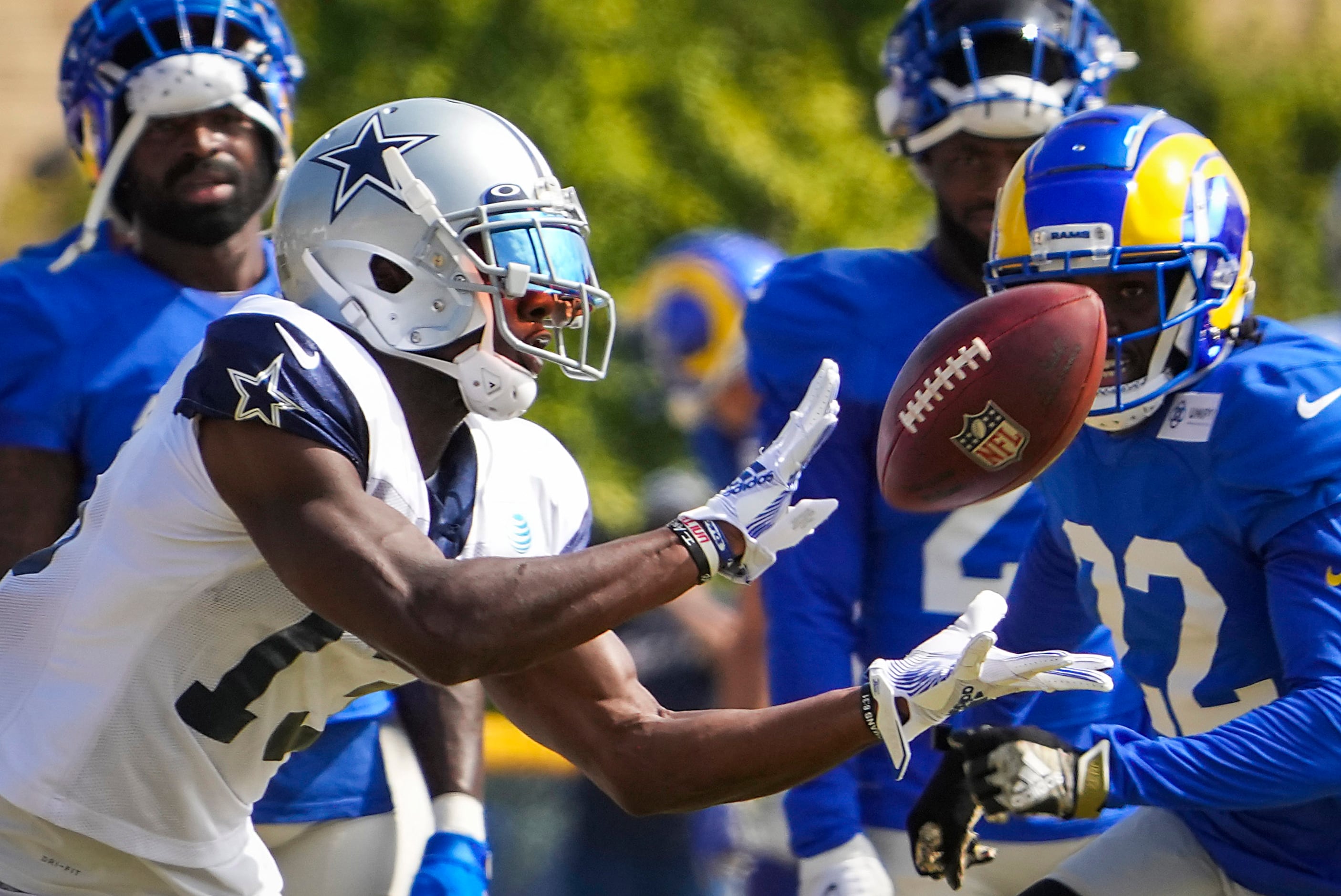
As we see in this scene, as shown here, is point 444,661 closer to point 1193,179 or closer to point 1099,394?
point 1099,394

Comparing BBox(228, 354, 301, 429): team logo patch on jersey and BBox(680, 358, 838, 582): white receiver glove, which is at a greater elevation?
BBox(228, 354, 301, 429): team logo patch on jersey

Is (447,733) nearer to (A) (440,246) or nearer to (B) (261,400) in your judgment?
(A) (440,246)

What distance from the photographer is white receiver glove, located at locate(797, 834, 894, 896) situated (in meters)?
3.42

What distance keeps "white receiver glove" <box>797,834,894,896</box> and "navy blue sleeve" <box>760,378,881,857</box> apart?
6.3 inches

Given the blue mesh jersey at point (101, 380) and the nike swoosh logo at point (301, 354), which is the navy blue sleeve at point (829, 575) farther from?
the nike swoosh logo at point (301, 354)

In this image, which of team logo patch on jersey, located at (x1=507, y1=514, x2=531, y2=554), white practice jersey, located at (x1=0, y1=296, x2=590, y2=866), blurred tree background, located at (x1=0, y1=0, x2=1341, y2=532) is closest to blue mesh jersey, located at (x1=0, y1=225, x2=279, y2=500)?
white practice jersey, located at (x1=0, y1=296, x2=590, y2=866)

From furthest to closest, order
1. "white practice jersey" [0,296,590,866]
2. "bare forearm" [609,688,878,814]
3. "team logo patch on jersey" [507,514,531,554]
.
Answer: "team logo patch on jersey" [507,514,531,554] → "bare forearm" [609,688,878,814] → "white practice jersey" [0,296,590,866]

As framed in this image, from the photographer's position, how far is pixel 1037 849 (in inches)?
139

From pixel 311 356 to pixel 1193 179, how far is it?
1473 millimetres

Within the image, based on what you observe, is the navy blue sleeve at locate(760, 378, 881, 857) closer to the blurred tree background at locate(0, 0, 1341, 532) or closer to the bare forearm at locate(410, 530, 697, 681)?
the bare forearm at locate(410, 530, 697, 681)

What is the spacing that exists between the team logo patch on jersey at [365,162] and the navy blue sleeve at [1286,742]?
1.32 meters

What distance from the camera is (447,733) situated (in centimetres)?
345

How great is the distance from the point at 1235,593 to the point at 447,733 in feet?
4.61

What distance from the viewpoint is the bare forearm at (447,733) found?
337 cm
